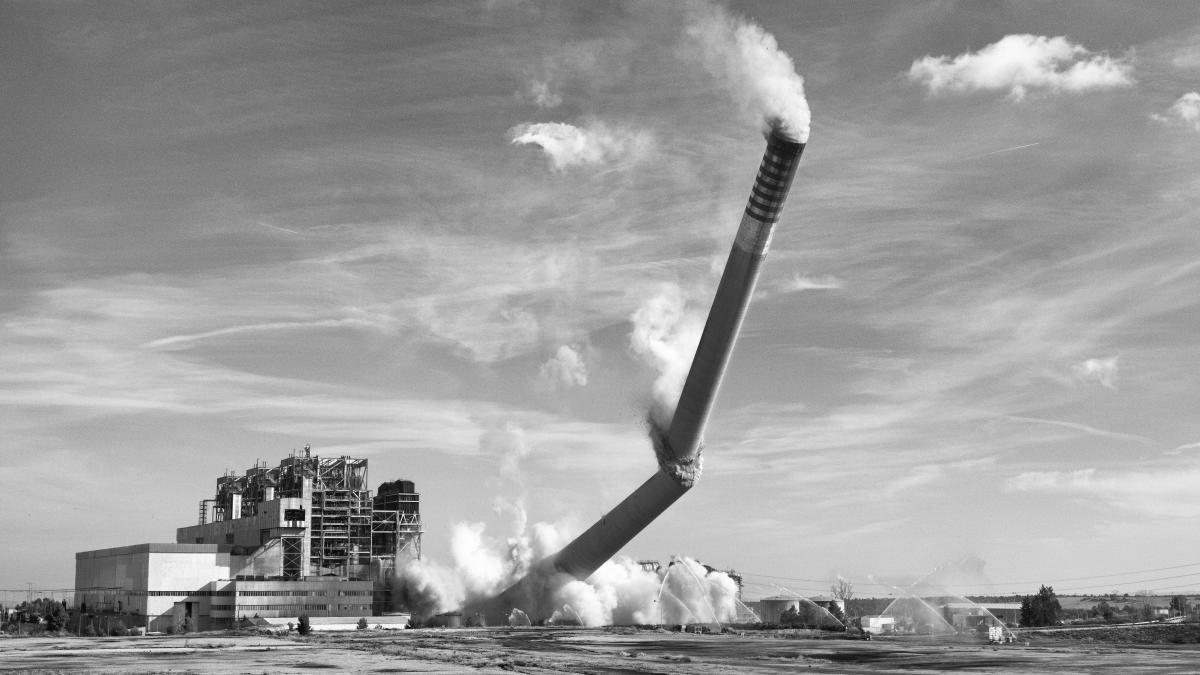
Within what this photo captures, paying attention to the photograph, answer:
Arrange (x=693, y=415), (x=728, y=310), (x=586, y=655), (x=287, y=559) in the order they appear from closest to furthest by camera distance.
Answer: (x=586, y=655) < (x=728, y=310) < (x=693, y=415) < (x=287, y=559)

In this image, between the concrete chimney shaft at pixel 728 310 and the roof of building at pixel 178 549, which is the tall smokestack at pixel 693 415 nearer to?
the concrete chimney shaft at pixel 728 310

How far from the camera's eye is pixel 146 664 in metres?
60.0

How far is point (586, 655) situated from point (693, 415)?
66.3ft

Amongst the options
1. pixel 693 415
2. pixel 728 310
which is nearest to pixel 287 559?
pixel 693 415

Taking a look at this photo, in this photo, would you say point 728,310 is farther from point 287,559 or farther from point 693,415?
point 287,559

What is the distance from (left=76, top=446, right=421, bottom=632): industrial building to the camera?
121 m

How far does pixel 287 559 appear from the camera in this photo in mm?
123500

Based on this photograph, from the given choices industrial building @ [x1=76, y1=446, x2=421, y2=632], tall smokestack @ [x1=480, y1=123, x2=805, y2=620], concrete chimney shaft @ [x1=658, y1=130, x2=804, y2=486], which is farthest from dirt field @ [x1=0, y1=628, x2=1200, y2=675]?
industrial building @ [x1=76, y1=446, x2=421, y2=632]

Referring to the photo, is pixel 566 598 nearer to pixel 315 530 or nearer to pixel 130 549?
pixel 315 530

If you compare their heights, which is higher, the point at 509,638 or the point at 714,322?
the point at 714,322

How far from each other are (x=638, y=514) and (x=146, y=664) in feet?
143

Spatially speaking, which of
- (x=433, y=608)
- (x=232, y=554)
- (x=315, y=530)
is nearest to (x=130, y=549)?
(x=232, y=554)

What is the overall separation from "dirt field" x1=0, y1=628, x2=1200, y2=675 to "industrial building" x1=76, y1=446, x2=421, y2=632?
29761mm

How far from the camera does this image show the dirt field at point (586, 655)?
5438 centimetres
